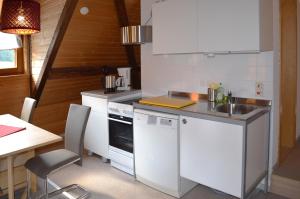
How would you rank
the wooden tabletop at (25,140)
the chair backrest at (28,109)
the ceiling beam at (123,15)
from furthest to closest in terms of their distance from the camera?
the ceiling beam at (123,15)
the chair backrest at (28,109)
the wooden tabletop at (25,140)

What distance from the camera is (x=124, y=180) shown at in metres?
3.14

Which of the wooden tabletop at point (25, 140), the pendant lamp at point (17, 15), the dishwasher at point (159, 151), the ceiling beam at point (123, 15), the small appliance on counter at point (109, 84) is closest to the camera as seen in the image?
the pendant lamp at point (17, 15)

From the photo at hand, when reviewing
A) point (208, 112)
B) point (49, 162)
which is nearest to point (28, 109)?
point (49, 162)

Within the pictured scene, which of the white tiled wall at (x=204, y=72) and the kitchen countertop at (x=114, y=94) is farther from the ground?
the white tiled wall at (x=204, y=72)

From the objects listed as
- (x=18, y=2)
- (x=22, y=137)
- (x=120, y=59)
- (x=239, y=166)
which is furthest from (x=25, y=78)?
(x=239, y=166)

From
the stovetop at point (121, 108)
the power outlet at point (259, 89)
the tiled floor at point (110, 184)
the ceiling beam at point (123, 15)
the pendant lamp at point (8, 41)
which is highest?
the ceiling beam at point (123, 15)

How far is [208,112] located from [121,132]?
1252 mm

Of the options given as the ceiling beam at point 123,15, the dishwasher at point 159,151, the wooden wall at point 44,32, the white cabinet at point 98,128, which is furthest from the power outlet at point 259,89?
the wooden wall at point 44,32

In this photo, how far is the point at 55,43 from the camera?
3.54m

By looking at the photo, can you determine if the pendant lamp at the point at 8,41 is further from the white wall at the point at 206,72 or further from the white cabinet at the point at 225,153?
the white cabinet at the point at 225,153

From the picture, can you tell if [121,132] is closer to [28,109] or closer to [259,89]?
[28,109]

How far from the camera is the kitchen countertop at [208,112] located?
222 cm

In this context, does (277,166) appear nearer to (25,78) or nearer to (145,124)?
(145,124)

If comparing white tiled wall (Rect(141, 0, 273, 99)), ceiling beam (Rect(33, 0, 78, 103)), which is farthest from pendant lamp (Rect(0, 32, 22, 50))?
white tiled wall (Rect(141, 0, 273, 99))
